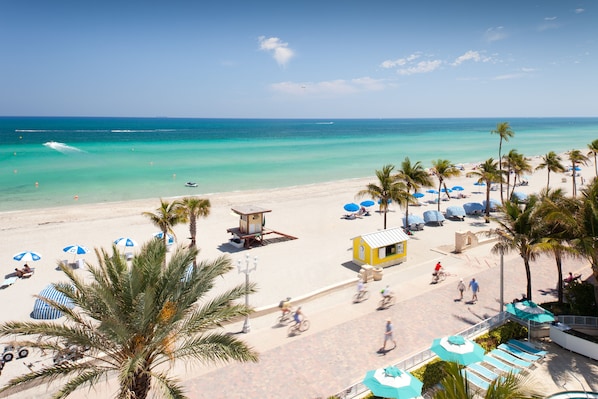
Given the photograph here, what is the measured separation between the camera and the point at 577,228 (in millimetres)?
13664

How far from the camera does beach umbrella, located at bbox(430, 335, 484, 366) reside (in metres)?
10.5

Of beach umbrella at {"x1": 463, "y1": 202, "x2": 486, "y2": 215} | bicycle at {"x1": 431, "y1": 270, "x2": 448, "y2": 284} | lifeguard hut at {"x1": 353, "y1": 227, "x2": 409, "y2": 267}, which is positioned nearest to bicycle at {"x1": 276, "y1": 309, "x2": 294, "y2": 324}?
lifeguard hut at {"x1": 353, "y1": 227, "x2": 409, "y2": 267}

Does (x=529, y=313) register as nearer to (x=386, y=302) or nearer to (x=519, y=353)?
(x=519, y=353)

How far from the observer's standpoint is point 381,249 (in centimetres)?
2205

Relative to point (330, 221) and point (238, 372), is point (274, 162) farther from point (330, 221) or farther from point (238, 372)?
point (238, 372)

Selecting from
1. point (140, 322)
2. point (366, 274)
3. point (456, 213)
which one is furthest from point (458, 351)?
point (456, 213)

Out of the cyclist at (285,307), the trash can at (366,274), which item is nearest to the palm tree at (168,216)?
the cyclist at (285,307)

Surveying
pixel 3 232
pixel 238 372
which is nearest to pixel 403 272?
pixel 238 372

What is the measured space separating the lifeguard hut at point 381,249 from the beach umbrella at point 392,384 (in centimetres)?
1189

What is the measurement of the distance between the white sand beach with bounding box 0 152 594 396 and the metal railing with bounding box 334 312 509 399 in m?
6.44

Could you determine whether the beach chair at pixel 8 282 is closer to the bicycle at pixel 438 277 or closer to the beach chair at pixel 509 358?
the bicycle at pixel 438 277

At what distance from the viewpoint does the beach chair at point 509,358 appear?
11773 mm

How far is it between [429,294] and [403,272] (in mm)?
3540

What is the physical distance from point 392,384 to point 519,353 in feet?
18.5
